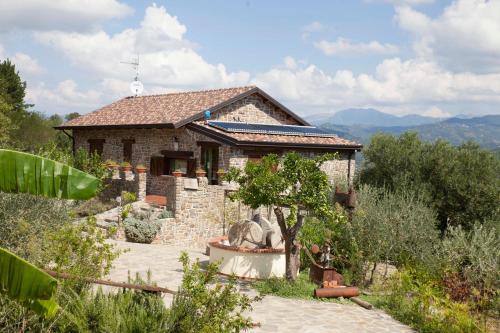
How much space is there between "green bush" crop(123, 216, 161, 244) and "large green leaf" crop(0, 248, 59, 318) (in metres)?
13.9

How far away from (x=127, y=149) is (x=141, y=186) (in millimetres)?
5796

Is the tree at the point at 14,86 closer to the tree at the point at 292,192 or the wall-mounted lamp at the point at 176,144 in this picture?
the wall-mounted lamp at the point at 176,144

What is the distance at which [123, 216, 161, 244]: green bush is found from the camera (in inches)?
742

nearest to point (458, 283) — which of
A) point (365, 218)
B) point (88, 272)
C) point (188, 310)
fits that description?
point (365, 218)

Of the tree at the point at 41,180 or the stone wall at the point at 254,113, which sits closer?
the tree at the point at 41,180

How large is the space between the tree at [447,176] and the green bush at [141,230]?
1018 cm

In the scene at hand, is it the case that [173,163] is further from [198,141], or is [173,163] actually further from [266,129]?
[266,129]

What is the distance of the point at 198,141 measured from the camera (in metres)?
23.9

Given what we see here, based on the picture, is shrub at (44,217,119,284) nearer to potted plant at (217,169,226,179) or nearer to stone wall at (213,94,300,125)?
potted plant at (217,169,226,179)

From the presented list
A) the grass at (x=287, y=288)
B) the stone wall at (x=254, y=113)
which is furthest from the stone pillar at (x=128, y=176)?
the grass at (x=287, y=288)

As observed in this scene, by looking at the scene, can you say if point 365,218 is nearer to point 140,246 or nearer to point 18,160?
point 140,246

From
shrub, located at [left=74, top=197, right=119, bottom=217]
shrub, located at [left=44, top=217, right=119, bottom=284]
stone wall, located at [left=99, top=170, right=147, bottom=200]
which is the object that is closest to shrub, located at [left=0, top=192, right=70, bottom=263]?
shrub, located at [left=44, top=217, right=119, bottom=284]

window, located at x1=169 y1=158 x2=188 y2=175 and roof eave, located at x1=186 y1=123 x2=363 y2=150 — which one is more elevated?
roof eave, located at x1=186 y1=123 x2=363 y2=150

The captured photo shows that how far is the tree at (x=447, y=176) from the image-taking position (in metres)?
22.2
